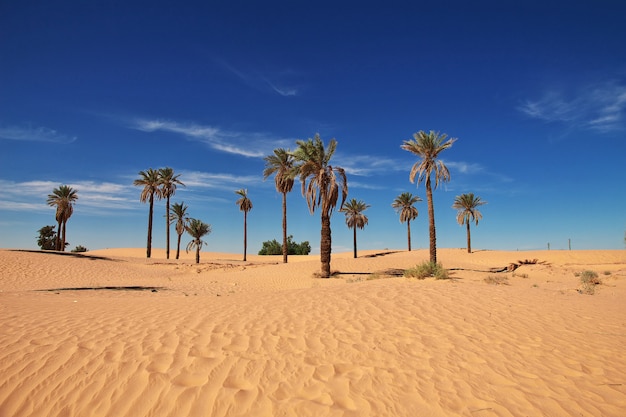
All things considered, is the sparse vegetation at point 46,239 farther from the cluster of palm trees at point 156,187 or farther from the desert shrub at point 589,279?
the desert shrub at point 589,279

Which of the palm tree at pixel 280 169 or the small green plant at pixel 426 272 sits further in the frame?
the palm tree at pixel 280 169

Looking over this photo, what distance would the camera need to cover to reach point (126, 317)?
24.4 feet

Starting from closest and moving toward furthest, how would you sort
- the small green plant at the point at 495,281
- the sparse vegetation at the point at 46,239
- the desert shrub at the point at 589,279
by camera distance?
1. the small green plant at the point at 495,281
2. the desert shrub at the point at 589,279
3. the sparse vegetation at the point at 46,239

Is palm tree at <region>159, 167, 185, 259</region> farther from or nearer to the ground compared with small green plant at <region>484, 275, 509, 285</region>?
farther from the ground

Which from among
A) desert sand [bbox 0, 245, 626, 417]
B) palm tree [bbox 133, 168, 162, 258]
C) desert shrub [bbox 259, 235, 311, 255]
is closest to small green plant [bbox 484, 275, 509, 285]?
desert sand [bbox 0, 245, 626, 417]

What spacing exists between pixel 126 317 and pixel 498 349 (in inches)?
298

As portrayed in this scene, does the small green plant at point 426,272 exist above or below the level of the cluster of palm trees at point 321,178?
below

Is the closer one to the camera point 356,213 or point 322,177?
point 322,177

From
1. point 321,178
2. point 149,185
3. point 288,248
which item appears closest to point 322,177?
point 321,178

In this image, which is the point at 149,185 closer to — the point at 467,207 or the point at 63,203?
the point at 63,203

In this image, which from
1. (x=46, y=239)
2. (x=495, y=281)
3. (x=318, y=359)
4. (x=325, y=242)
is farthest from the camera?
(x=46, y=239)

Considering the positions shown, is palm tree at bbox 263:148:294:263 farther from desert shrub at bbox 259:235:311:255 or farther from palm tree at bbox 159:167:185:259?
desert shrub at bbox 259:235:311:255

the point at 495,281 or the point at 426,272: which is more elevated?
the point at 426,272

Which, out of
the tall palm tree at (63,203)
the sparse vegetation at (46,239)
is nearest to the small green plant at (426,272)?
the tall palm tree at (63,203)
